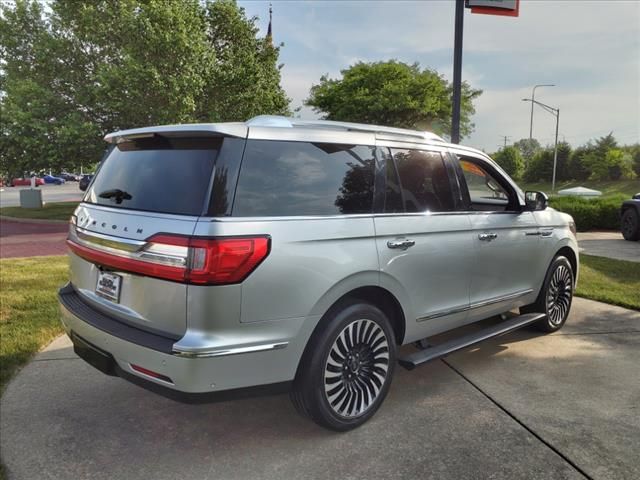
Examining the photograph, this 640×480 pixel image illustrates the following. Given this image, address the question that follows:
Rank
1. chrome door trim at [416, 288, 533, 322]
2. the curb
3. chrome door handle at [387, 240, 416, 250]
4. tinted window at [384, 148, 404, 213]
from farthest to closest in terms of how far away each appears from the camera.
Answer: the curb, chrome door trim at [416, 288, 533, 322], tinted window at [384, 148, 404, 213], chrome door handle at [387, 240, 416, 250]

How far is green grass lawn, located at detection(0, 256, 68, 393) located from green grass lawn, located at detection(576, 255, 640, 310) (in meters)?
6.47

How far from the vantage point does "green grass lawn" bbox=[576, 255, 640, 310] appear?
21.1 ft

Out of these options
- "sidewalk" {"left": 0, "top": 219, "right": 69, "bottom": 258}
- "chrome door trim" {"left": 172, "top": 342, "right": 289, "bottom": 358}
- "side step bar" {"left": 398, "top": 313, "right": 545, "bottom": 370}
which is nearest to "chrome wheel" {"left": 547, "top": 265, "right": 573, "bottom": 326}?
"side step bar" {"left": 398, "top": 313, "right": 545, "bottom": 370}

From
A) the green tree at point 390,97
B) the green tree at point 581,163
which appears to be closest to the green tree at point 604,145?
the green tree at point 581,163

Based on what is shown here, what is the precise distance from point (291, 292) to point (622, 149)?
→ 224 feet

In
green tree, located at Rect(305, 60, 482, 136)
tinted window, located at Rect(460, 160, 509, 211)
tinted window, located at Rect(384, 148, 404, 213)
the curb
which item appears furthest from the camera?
green tree, located at Rect(305, 60, 482, 136)

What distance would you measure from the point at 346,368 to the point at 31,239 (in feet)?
40.6

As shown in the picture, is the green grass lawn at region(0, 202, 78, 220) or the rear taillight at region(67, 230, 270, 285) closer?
the rear taillight at region(67, 230, 270, 285)

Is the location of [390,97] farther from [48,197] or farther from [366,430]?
[366,430]

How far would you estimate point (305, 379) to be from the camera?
2.83 m

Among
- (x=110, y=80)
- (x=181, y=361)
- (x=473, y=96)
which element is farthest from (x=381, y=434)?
(x=473, y=96)

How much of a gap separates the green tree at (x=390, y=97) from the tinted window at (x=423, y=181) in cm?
3311

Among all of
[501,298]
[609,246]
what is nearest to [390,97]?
[609,246]

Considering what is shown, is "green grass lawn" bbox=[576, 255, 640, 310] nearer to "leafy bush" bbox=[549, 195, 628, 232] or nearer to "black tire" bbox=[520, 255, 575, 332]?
"black tire" bbox=[520, 255, 575, 332]
